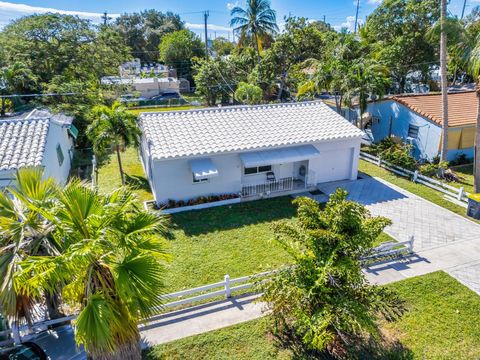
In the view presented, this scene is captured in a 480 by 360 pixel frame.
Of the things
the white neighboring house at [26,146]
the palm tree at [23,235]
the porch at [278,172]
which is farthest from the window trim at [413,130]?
the palm tree at [23,235]

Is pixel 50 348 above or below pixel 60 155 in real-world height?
below

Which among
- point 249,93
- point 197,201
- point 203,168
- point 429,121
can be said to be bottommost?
point 197,201

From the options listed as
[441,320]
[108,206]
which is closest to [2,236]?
[108,206]

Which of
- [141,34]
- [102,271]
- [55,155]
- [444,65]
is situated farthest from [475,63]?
[141,34]

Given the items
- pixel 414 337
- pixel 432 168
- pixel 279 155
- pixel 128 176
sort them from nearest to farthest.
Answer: pixel 414 337 < pixel 279 155 < pixel 432 168 < pixel 128 176

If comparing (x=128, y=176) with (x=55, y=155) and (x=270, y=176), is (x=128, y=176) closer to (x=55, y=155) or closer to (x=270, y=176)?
(x=55, y=155)

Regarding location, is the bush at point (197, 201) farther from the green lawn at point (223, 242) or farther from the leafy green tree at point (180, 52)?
the leafy green tree at point (180, 52)

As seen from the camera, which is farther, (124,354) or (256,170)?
(256,170)

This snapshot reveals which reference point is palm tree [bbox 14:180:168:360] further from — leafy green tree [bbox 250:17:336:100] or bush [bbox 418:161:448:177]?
leafy green tree [bbox 250:17:336:100]
